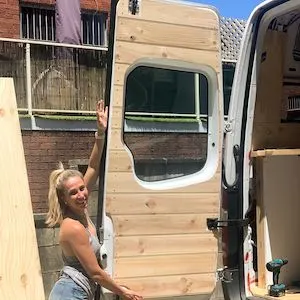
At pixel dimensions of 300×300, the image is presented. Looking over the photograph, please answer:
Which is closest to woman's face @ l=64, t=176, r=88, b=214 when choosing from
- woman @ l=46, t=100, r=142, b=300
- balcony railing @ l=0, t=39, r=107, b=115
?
woman @ l=46, t=100, r=142, b=300

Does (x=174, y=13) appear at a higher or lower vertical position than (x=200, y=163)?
higher

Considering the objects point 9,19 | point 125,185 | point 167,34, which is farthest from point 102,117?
point 9,19

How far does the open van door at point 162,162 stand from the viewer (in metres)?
3.43

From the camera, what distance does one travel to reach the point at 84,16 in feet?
39.7

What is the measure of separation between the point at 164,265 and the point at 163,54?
1.20 meters

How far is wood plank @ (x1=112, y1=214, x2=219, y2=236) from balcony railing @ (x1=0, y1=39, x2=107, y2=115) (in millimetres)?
4765

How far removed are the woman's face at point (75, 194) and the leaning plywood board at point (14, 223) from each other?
0.91 metres

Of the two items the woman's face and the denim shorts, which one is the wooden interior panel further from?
the denim shorts

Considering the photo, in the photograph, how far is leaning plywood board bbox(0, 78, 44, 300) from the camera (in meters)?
2.34

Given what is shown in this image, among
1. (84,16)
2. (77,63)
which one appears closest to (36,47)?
(77,63)

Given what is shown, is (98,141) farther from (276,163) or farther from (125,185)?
(276,163)

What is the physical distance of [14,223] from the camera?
242cm

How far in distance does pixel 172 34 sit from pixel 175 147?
40.5 inches

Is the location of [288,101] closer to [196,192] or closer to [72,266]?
[196,192]
